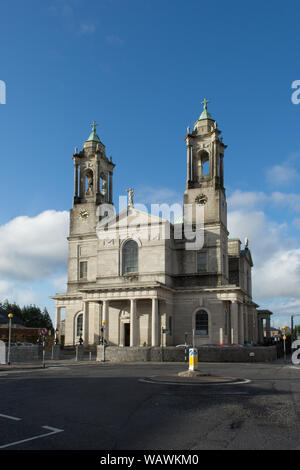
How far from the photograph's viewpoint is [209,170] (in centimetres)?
5678

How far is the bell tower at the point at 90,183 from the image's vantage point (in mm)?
59562

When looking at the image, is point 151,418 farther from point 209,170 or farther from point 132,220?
point 209,170

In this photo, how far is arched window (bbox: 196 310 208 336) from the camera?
5119 centimetres

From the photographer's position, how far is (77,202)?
199 feet

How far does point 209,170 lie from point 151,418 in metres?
48.1

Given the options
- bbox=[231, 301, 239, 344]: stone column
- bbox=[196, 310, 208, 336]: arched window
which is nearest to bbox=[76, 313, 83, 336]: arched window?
bbox=[196, 310, 208, 336]: arched window

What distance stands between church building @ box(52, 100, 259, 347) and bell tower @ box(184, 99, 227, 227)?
12cm

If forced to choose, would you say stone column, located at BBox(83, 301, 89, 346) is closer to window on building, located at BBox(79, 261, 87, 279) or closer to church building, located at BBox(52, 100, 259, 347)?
church building, located at BBox(52, 100, 259, 347)

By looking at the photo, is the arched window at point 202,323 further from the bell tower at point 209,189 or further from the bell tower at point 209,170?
the bell tower at point 209,170

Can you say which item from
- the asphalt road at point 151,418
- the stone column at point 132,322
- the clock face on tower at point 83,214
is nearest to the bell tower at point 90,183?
the clock face on tower at point 83,214

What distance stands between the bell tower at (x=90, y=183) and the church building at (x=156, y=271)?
148 millimetres

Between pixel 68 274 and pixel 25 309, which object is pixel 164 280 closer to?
pixel 68 274
